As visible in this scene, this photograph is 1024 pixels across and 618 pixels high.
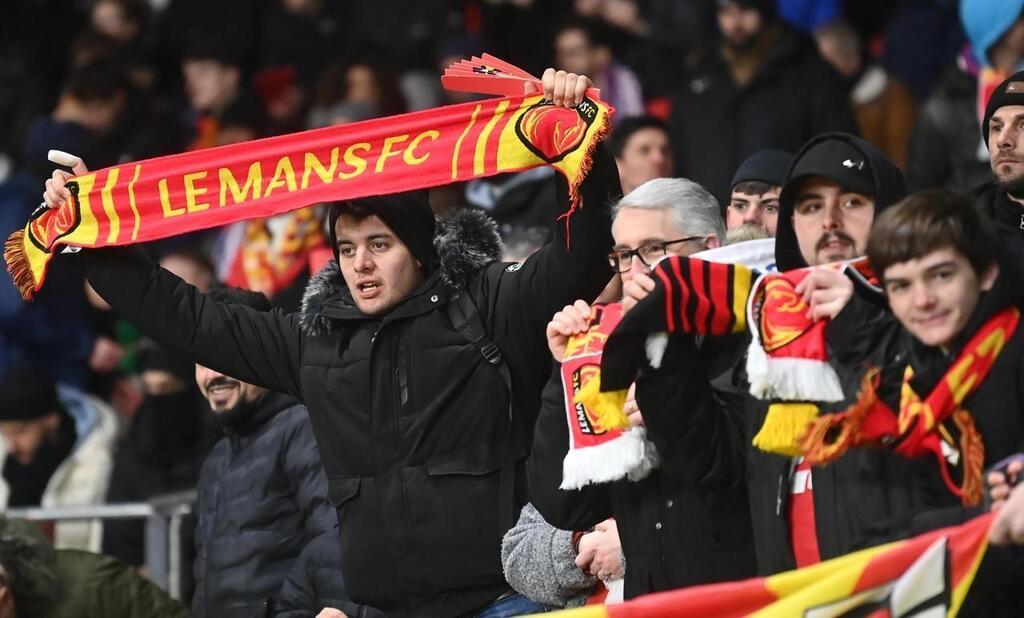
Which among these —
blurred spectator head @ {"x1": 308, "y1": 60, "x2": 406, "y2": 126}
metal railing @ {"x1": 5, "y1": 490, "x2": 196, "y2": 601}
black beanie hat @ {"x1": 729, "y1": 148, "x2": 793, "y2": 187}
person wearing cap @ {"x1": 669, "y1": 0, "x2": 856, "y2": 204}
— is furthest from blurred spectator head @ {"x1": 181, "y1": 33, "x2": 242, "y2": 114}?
black beanie hat @ {"x1": 729, "y1": 148, "x2": 793, "y2": 187}

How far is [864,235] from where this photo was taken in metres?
→ 5.68

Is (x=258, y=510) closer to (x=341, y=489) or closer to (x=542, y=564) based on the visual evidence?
(x=341, y=489)

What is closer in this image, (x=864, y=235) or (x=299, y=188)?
(x=864, y=235)

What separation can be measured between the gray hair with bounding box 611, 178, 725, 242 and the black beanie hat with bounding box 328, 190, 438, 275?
23.1 inches

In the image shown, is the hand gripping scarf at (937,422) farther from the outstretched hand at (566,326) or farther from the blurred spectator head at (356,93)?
the blurred spectator head at (356,93)

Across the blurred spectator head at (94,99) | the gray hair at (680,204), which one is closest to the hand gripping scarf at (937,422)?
the gray hair at (680,204)

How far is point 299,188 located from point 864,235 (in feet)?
5.99

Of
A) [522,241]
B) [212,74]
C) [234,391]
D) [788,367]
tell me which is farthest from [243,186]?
[212,74]

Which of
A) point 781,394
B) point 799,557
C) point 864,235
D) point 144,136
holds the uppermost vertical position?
point 144,136

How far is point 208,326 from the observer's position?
645 centimetres

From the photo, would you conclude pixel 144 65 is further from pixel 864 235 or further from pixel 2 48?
pixel 864 235

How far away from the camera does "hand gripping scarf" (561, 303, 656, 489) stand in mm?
5488

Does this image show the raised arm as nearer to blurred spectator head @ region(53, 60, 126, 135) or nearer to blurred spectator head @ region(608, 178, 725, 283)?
blurred spectator head @ region(608, 178, 725, 283)

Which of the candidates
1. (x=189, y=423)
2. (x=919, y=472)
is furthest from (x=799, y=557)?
(x=189, y=423)
